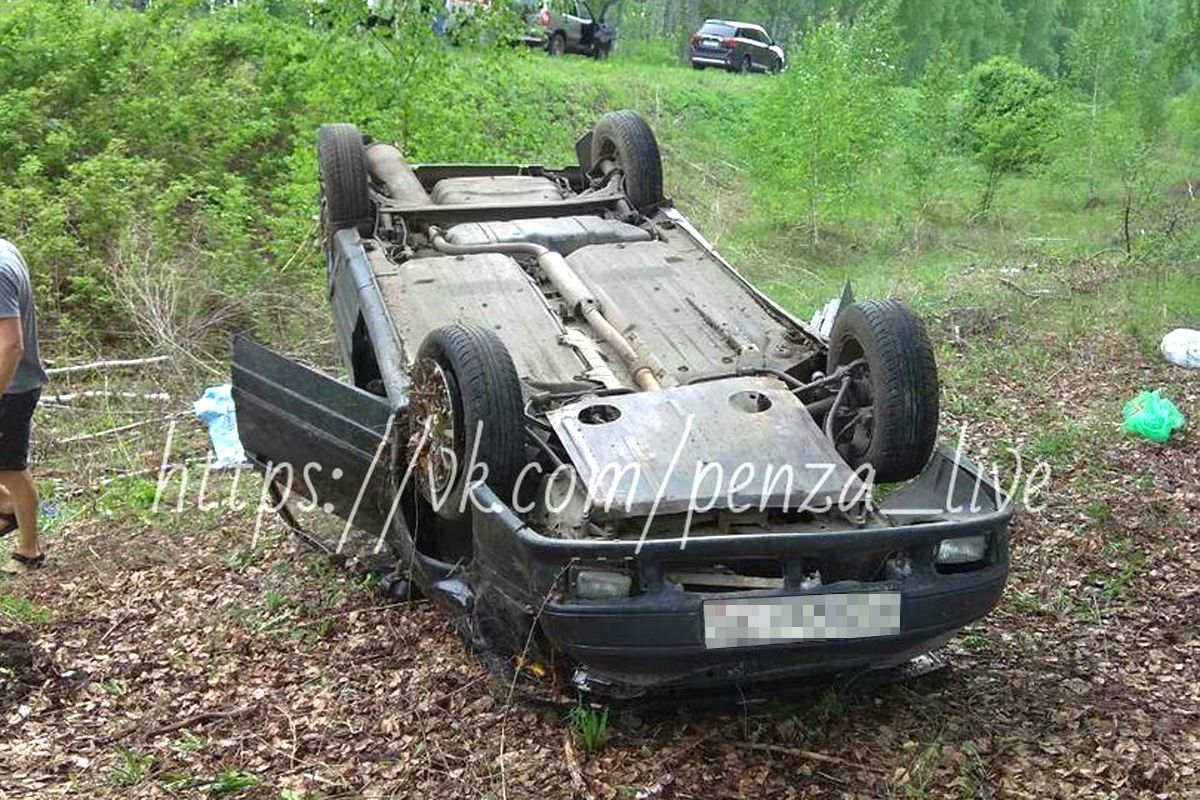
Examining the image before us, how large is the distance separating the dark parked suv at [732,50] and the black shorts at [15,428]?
25.3m

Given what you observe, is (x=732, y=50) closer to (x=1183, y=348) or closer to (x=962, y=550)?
(x=1183, y=348)

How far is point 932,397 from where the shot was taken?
4.06 m

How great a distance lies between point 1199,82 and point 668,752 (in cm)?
1563

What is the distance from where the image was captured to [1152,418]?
655cm

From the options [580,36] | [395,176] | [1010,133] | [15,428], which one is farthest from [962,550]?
[580,36]

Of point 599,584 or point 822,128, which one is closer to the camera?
Result: point 599,584

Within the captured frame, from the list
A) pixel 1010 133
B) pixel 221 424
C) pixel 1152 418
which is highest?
pixel 1010 133

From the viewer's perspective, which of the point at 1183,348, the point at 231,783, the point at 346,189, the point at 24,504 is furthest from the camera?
the point at 1183,348

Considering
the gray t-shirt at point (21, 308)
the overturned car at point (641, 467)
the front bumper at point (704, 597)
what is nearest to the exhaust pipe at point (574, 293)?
the overturned car at point (641, 467)

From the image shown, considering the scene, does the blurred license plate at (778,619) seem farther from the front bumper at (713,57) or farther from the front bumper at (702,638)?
the front bumper at (713,57)

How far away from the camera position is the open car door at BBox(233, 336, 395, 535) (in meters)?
Result: 4.43

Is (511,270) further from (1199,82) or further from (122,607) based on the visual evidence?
(1199,82)

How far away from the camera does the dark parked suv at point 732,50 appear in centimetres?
2872

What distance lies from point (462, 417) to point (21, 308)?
237 centimetres
